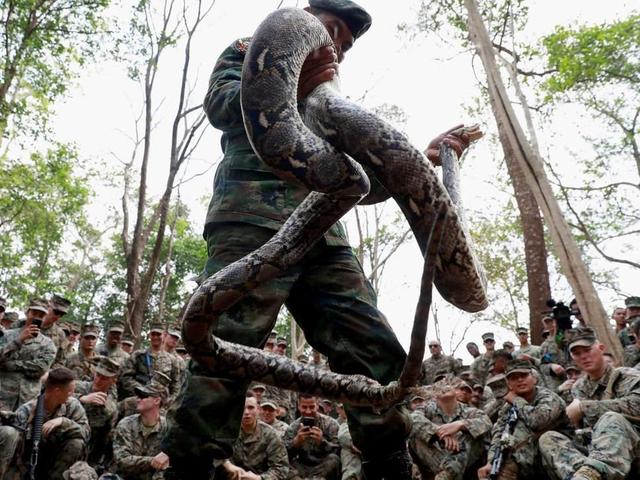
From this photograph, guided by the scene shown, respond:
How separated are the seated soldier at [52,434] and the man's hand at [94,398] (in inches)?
34.0

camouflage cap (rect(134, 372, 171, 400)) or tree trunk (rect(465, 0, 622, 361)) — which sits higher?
tree trunk (rect(465, 0, 622, 361))

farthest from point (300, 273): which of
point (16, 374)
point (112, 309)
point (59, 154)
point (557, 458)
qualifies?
point (112, 309)

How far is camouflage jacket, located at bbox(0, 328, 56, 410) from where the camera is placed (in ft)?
30.7

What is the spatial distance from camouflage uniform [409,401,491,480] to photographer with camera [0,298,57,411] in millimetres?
5862

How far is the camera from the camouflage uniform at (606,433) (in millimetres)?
6363

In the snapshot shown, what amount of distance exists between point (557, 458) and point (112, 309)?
29.4 metres

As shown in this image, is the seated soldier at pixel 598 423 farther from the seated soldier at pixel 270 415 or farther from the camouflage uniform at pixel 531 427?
the seated soldier at pixel 270 415

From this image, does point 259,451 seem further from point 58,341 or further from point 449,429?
point 58,341

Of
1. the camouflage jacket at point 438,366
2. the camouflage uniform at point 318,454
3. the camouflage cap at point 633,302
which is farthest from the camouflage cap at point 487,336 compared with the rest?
the camouflage uniform at point 318,454

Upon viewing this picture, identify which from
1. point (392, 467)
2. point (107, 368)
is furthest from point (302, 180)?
point (107, 368)

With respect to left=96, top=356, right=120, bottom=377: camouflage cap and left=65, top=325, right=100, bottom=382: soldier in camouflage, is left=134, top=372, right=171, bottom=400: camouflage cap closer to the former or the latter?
left=96, top=356, right=120, bottom=377: camouflage cap

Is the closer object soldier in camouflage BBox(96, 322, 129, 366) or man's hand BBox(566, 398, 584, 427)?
man's hand BBox(566, 398, 584, 427)

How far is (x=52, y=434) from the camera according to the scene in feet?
27.0

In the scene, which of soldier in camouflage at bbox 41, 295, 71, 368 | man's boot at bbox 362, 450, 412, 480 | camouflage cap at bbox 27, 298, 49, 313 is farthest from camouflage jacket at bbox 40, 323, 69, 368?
man's boot at bbox 362, 450, 412, 480
